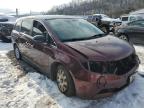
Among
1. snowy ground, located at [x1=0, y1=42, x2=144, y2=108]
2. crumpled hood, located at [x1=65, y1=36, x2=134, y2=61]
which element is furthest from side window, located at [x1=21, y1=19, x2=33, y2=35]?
crumpled hood, located at [x1=65, y1=36, x2=134, y2=61]

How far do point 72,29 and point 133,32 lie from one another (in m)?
5.79

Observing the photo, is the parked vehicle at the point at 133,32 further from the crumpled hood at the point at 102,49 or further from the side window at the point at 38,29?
the side window at the point at 38,29

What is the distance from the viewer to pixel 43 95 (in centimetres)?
535

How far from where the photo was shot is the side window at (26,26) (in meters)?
6.72

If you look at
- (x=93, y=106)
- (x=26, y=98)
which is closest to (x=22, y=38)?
(x=26, y=98)

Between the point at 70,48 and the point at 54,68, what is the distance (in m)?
0.74

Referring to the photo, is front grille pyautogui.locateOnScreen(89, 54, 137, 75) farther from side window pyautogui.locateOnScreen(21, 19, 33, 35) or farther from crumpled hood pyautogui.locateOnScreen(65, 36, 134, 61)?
side window pyautogui.locateOnScreen(21, 19, 33, 35)

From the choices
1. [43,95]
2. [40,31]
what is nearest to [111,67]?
[43,95]

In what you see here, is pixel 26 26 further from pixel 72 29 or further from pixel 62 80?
pixel 62 80

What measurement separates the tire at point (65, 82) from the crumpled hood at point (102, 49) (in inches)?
19.7

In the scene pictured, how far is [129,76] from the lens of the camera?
4777mm

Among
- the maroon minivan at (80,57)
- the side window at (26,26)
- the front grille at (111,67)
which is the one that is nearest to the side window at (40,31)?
the maroon minivan at (80,57)

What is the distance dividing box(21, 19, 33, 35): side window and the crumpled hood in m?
1.95

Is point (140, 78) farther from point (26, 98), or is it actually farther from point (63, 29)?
point (26, 98)
